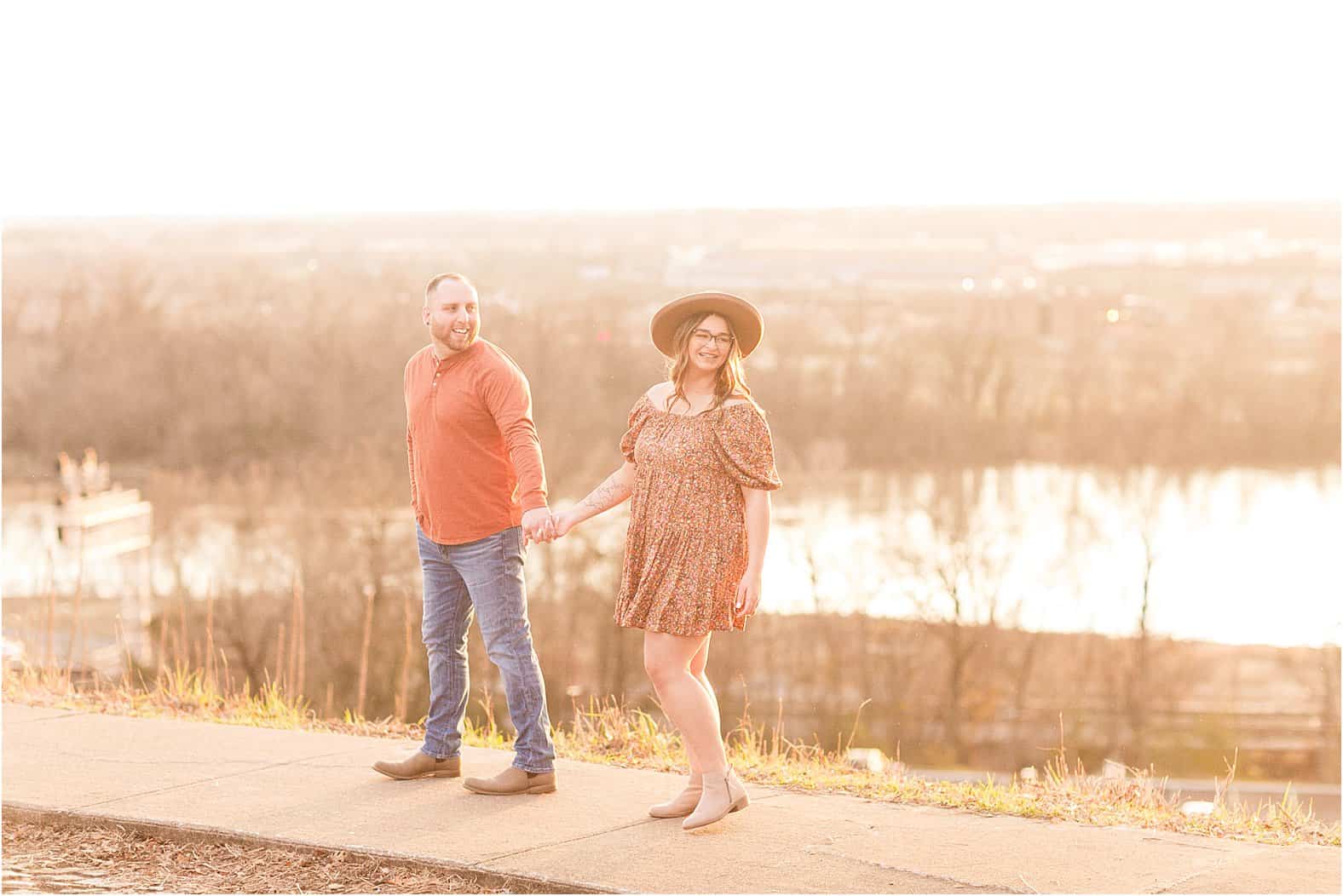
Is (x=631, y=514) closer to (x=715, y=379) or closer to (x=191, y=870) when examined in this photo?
(x=715, y=379)

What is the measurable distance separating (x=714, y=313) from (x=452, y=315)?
36.8 inches

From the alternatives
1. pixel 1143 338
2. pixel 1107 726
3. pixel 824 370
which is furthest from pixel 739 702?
pixel 1143 338

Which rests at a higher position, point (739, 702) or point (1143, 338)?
point (1143, 338)

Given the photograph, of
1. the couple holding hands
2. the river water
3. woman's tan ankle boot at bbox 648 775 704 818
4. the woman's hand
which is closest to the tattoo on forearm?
the couple holding hands

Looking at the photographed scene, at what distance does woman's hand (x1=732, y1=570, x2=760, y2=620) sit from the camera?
497 centimetres

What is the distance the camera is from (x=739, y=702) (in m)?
52.0

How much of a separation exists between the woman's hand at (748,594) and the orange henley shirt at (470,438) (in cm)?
81

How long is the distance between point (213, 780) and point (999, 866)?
283 cm

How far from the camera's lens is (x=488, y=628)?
5.48 meters

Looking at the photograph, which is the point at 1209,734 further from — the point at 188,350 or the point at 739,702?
the point at 188,350

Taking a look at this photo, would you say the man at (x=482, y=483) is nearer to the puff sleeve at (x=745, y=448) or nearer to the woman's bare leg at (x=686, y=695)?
the woman's bare leg at (x=686, y=695)

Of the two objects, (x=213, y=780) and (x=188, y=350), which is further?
(x=188, y=350)

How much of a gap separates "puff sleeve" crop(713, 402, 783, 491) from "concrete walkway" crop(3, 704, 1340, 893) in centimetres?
111

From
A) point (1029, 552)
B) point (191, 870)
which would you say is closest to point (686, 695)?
point (191, 870)
